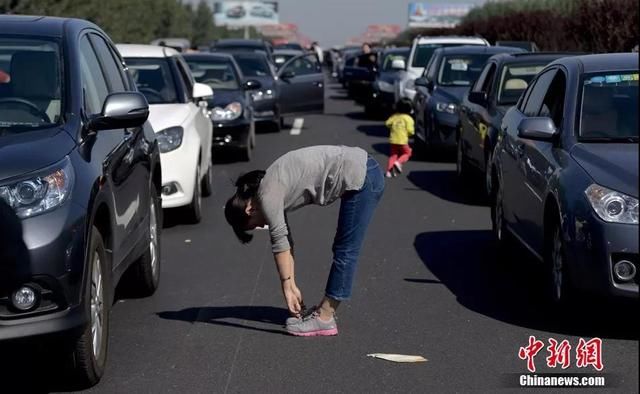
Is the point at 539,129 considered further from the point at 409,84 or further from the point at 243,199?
the point at 409,84

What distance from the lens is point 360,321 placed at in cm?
791

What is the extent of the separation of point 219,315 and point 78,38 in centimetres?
196

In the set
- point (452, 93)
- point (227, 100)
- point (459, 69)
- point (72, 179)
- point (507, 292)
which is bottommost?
point (227, 100)

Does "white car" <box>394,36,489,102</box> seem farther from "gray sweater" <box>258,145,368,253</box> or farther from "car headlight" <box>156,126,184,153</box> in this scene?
"gray sweater" <box>258,145,368,253</box>

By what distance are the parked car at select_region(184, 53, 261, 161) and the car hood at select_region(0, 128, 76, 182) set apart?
10.4m

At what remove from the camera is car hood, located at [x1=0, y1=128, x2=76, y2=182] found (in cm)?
600

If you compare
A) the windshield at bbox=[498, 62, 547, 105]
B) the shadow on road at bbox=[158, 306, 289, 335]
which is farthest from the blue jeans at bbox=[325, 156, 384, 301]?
the windshield at bbox=[498, 62, 547, 105]

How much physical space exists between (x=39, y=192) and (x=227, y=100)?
11.9m

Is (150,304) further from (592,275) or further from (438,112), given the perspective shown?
(438,112)

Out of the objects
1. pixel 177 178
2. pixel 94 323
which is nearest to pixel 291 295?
pixel 94 323

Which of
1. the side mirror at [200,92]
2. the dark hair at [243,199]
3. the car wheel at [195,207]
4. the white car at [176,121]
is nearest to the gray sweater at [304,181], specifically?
the dark hair at [243,199]

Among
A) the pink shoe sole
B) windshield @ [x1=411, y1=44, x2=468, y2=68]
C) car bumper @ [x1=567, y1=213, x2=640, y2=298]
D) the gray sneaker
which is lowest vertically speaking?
windshield @ [x1=411, y1=44, x2=468, y2=68]

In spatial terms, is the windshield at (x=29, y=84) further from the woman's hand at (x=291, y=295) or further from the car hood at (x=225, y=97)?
the car hood at (x=225, y=97)

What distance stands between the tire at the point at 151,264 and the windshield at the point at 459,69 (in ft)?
34.0
